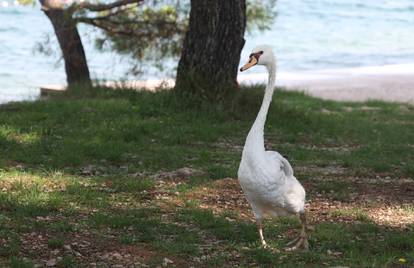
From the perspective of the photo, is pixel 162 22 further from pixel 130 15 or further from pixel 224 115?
pixel 224 115

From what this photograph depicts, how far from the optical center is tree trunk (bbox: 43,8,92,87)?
48.4ft

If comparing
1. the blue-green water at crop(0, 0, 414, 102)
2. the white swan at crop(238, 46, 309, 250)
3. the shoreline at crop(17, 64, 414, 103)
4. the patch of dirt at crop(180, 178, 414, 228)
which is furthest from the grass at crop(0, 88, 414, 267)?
the blue-green water at crop(0, 0, 414, 102)

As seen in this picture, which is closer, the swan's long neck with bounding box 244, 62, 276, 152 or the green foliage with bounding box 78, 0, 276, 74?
the swan's long neck with bounding box 244, 62, 276, 152

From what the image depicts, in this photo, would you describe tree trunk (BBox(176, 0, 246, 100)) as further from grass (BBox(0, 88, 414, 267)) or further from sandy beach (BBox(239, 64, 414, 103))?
sandy beach (BBox(239, 64, 414, 103))

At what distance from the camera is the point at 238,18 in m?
11.2

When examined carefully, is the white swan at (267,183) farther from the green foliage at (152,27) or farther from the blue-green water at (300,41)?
the blue-green water at (300,41)

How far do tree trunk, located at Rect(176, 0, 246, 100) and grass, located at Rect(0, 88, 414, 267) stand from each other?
362 millimetres

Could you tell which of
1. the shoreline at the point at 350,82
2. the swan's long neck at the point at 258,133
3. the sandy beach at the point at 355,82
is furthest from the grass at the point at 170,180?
the sandy beach at the point at 355,82

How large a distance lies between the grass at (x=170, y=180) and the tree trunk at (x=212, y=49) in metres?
0.36

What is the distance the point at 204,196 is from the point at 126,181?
2.68 ft

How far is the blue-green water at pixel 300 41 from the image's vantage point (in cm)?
2233

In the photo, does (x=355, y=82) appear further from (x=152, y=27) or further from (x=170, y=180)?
(x=170, y=180)

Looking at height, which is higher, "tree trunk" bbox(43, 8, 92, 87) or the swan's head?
the swan's head

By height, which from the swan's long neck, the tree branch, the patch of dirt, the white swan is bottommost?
the patch of dirt
